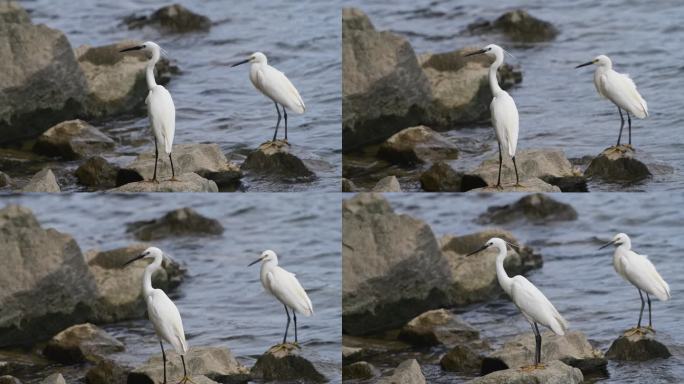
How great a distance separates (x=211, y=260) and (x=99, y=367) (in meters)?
3.43

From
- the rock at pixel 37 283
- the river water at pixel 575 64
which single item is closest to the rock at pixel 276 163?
the river water at pixel 575 64

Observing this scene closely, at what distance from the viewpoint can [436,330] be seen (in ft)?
35.1

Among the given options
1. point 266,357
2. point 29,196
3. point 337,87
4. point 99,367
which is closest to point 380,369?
point 266,357

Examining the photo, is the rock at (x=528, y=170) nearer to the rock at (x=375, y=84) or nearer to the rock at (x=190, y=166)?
the rock at (x=375, y=84)

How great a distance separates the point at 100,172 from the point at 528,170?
3.32m

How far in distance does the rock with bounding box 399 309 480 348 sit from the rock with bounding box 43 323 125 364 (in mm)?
2153

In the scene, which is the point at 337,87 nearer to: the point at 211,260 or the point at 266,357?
the point at 211,260

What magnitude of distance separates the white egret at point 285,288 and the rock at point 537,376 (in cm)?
153

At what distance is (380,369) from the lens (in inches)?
409

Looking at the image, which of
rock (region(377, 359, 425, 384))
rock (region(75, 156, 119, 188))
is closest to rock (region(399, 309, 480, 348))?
rock (region(377, 359, 425, 384))

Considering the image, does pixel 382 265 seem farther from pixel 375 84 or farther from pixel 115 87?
pixel 115 87

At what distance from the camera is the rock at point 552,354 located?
33.1ft

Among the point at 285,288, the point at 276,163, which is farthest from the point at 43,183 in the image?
the point at 285,288

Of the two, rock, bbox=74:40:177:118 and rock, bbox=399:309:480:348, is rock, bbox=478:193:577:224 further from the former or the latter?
rock, bbox=74:40:177:118
